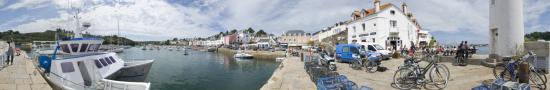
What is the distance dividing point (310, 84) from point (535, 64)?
777 centimetres

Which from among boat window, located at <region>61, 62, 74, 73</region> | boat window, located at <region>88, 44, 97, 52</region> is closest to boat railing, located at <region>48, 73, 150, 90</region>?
boat window, located at <region>61, 62, 74, 73</region>

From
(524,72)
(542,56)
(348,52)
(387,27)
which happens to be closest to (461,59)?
(542,56)

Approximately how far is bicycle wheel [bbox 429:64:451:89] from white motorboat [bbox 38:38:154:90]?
392 inches

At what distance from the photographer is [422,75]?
29.9ft

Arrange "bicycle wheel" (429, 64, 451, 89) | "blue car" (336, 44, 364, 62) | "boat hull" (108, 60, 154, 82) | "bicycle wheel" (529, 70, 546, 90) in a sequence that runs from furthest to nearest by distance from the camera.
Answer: "blue car" (336, 44, 364, 62) < "boat hull" (108, 60, 154, 82) < "bicycle wheel" (429, 64, 451, 89) < "bicycle wheel" (529, 70, 546, 90)

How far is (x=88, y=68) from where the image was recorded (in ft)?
47.2

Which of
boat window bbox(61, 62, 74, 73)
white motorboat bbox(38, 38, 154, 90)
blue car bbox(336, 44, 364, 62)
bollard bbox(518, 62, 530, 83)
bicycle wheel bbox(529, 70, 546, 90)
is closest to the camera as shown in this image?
bollard bbox(518, 62, 530, 83)

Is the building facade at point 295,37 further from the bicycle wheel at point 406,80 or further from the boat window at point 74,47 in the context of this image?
the bicycle wheel at point 406,80

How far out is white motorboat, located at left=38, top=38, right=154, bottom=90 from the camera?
1252 cm

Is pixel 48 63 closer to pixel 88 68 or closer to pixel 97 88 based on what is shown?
pixel 88 68

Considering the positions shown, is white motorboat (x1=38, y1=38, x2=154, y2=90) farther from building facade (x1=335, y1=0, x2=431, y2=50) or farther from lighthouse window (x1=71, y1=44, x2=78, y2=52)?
building facade (x1=335, y1=0, x2=431, y2=50)

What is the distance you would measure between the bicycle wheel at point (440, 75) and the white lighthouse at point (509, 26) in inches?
194

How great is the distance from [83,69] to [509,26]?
743 inches

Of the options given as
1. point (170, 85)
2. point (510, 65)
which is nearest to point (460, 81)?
point (510, 65)
